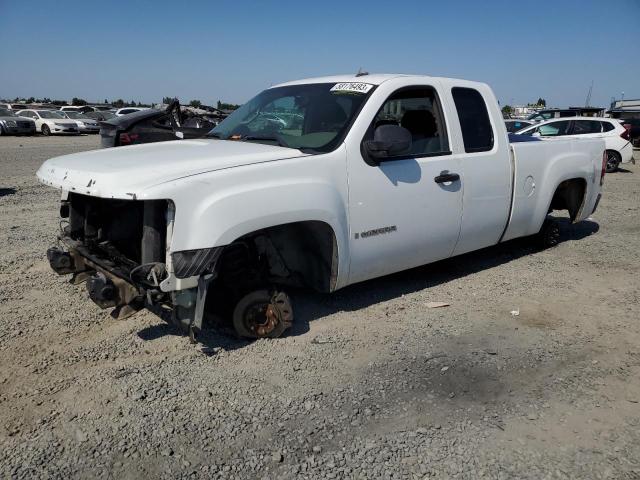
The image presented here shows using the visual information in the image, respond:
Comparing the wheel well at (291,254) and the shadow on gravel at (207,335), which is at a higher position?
the wheel well at (291,254)

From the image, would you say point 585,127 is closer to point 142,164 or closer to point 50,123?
point 142,164

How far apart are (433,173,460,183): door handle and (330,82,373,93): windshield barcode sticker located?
93cm

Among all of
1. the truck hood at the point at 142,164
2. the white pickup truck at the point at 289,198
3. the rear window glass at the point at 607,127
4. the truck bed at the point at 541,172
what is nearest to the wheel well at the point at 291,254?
the white pickup truck at the point at 289,198

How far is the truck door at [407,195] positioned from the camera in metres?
4.05

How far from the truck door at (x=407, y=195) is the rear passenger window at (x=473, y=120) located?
0.86 ft

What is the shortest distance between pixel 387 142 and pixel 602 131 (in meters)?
14.6

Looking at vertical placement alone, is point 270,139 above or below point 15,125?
above

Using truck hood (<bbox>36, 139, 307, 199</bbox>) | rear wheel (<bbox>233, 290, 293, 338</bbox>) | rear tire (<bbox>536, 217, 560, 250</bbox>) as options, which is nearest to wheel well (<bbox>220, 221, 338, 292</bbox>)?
rear wheel (<bbox>233, 290, 293, 338</bbox>)

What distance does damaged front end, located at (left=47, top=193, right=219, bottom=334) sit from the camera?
3.26 metres

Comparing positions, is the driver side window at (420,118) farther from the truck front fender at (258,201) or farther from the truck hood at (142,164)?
the truck hood at (142,164)

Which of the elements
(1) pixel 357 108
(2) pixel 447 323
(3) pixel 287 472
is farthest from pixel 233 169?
(2) pixel 447 323

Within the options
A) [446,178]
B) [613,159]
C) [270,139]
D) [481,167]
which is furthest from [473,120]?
[613,159]

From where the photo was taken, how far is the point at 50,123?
30.4 meters

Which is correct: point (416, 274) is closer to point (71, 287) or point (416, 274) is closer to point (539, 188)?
point (539, 188)
